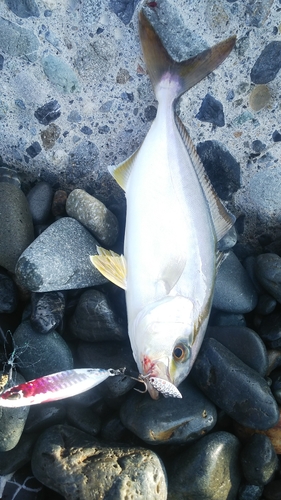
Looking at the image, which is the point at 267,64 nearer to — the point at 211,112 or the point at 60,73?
the point at 211,112

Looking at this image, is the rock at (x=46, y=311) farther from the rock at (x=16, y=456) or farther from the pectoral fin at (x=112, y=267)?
the rock at (x=16, y=456)

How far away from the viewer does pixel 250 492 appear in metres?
2.89

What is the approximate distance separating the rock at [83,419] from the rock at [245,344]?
38.2 inches

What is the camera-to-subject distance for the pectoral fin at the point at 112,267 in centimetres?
279

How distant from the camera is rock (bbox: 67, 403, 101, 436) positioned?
9.82ft

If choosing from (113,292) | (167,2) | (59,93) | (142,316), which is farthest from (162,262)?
(167,2)

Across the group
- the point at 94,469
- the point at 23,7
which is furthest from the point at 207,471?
the point at 23,7

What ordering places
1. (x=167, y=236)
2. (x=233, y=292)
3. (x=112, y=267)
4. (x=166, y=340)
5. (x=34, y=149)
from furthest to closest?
(x=34, y=149) → (x=233, y=292) → (x=112, y=267) → (x=167, y=236) → (x=166, y=340)

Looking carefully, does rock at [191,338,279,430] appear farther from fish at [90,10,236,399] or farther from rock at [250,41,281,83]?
rock at [250,41,281,83]

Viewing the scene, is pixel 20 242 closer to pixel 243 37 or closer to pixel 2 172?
pixel 2 172

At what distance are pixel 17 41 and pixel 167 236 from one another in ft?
5.49

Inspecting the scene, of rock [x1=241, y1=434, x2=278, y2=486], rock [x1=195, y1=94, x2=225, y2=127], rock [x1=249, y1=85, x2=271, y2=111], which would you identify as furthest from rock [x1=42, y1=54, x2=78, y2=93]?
rock [x1=241, y1=434, x2=278, y2=486]

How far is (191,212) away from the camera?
9.02 feet

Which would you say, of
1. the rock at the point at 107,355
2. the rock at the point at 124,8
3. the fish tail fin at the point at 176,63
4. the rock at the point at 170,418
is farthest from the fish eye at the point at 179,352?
the rock at the point at 124,8
